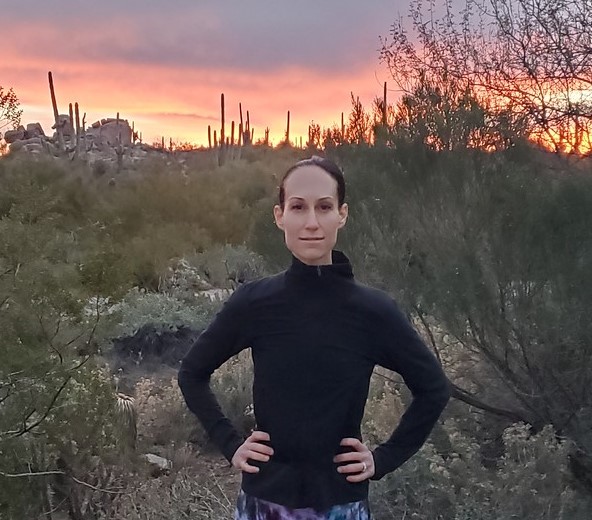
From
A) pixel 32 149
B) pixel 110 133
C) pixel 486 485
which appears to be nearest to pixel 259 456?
pixel 486 485

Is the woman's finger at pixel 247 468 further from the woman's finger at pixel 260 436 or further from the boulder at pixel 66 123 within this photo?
the boulder at pixel 66 123

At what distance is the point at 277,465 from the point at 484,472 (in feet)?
10.3

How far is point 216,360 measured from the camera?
2.65 meters

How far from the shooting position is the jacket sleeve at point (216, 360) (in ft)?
8.46

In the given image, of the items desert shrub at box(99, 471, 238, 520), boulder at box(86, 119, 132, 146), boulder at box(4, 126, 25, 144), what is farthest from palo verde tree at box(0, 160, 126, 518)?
boulder at box(86, 119, 132, 146)

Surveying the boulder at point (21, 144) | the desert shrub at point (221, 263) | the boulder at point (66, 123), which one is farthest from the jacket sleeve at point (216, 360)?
the boulder at point (66, 123)

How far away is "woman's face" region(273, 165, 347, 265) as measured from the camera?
8.23 feet

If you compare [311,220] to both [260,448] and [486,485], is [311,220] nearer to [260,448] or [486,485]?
[260,448]

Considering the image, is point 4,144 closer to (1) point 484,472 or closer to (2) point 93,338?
(2) point 93,338

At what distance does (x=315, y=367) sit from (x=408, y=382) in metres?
0.32

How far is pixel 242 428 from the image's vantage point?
306 inches

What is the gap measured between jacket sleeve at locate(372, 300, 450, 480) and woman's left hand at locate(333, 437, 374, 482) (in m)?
0.06

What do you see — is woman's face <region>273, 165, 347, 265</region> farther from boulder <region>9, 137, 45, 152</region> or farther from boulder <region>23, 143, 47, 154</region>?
boulder <region>23, 143, 47, 154</region>

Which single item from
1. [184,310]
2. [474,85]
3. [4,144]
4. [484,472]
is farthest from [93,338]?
[184,310]
